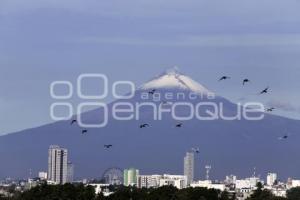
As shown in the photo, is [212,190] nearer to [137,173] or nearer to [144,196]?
[144,196]

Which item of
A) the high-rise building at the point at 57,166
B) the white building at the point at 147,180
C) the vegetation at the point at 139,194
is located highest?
the high-rise building at the point at 57,166

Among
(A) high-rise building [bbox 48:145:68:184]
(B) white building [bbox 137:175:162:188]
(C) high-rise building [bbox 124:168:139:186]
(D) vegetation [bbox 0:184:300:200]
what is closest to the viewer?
(D) vegetation [bbox 0:184:300:200]

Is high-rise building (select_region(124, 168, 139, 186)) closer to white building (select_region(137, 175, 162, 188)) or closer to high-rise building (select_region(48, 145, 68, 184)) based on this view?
white building (select_region(137, 175, 162, 188))

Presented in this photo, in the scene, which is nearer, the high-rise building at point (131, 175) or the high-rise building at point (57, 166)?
the high-rise building at point (57, 166)

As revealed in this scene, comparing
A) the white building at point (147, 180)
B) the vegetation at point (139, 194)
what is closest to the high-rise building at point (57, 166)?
the white building at point (147, 180)

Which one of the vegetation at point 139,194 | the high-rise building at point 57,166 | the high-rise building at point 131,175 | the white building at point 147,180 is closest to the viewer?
the vegetation at point 139,194

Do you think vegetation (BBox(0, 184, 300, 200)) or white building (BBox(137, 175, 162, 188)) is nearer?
vegetation (BBox(0, 184, 300, 200))

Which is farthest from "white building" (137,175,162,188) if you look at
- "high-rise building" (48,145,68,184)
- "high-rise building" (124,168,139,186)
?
"high-rise building" (48,145,68,184)

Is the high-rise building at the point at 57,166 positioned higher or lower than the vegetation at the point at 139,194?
higher

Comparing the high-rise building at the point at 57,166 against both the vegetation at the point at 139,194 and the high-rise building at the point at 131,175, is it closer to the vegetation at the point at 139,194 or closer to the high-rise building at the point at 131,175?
the high-rise building at the point at 131,175
